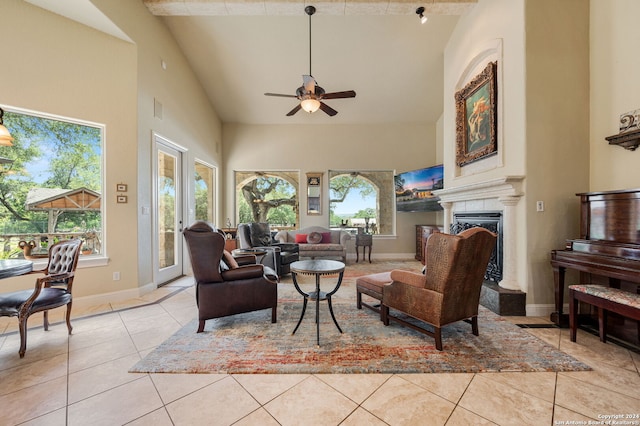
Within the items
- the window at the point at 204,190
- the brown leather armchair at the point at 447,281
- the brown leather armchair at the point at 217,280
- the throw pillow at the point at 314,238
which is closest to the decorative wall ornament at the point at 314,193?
the throw pillow at the point at 314,238

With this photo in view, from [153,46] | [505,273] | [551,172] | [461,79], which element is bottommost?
[505,273]

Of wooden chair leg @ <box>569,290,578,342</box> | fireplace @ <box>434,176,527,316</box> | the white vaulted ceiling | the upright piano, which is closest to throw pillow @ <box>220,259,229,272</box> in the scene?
fireplace @ <box>434,176,527,316</box>

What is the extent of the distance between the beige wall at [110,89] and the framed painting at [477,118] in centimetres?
485

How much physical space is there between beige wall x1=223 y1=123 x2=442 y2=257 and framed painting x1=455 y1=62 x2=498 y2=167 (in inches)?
101

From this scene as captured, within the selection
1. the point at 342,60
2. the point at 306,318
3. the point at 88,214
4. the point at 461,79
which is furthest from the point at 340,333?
the point at 342,60

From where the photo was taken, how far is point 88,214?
3.30 metres

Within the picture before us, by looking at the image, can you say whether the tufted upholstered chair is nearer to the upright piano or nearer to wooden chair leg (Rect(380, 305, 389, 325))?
wooden chair leg (Rect(380, 305, 389, 325))

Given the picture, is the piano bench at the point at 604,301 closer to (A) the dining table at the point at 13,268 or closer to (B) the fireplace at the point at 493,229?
(B) the fireplace at the point at 493,229

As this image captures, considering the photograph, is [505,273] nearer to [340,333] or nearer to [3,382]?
[340,333]

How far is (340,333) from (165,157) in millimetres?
4256

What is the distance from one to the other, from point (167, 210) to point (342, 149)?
4.38m

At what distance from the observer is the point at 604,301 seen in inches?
78.9

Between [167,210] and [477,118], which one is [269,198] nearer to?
[167,210]

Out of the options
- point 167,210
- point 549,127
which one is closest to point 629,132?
point 549,127
